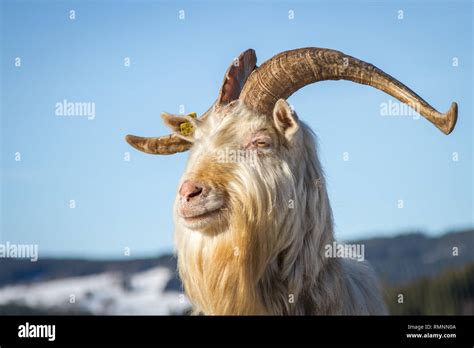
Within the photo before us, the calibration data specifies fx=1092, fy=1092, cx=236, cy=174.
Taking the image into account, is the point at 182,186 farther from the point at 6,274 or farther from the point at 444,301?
the point at 6,274

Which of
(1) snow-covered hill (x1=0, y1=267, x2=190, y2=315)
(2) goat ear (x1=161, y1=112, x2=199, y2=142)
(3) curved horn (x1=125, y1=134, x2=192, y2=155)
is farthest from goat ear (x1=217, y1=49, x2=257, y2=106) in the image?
(1) snow-covered hill (x1=0, y1=267, x2=190, y2=315)

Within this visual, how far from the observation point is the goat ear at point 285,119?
1081 centimetres

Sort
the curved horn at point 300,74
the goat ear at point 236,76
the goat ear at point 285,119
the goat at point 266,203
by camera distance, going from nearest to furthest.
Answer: the goat at point 266,203, the goat ear at point 285,119, the curved horn at point 300,74, the goat ear at point 236,76

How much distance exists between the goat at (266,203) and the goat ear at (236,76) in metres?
0.31

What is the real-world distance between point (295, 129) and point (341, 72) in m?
0.96

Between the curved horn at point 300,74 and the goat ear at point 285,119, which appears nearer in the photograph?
the goat ear at point 285,119

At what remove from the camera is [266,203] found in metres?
10.6

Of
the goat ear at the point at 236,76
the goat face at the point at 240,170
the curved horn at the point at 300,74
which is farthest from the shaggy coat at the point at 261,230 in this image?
the goat ear at the point at 236,76

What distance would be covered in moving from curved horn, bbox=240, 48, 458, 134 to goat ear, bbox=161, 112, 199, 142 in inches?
30.0

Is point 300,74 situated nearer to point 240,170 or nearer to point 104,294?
point 240,170

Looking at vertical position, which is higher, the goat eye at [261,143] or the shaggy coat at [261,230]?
the goat eye at [261,143]

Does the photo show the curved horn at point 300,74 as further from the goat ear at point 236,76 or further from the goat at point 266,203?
the goat ear at point 236,76
